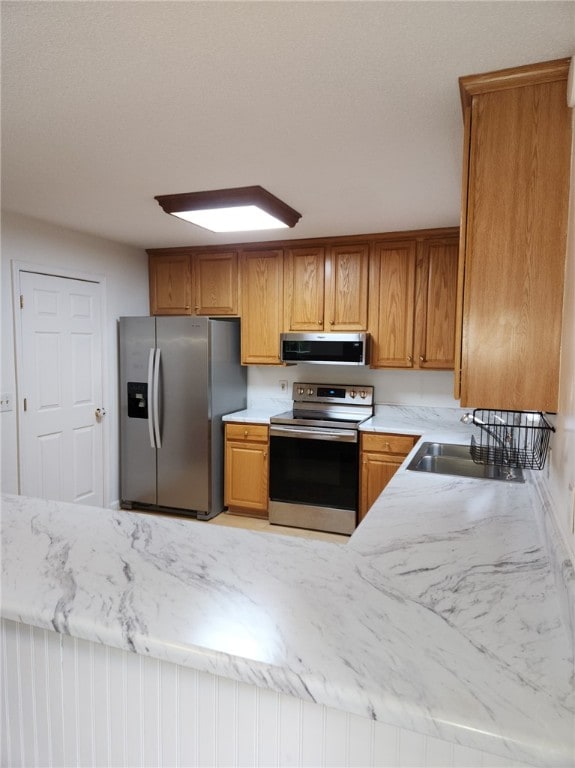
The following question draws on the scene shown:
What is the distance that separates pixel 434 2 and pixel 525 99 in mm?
460

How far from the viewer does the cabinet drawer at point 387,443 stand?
3.53 metres

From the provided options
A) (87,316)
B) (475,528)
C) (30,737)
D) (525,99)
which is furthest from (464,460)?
(87,316)

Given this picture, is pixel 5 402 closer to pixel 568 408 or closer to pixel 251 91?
pixel 251 91

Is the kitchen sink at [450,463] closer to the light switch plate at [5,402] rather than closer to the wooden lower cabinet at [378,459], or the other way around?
the wooden lower cabinet at [378,459]

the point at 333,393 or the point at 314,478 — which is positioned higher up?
the point at 333,393

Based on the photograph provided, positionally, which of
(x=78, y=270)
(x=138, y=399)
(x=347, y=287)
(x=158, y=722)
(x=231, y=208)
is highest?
(x=231, y=208)

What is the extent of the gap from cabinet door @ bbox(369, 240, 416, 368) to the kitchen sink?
0.91m

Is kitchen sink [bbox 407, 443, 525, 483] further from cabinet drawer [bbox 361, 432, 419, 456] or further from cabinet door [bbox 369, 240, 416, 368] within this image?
cabinet door [bbox 369, 240, 416, 368]

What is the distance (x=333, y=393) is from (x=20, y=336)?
7.79 feet

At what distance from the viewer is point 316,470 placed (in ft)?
12.4

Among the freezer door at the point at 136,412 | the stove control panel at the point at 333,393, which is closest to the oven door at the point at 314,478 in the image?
the stove control panel at the point at 333,393

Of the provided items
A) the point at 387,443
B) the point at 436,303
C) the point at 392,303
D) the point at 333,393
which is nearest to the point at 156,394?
the point at 333,393

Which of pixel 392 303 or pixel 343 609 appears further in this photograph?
pixel 392 303

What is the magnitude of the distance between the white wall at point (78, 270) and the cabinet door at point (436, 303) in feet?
7.87
